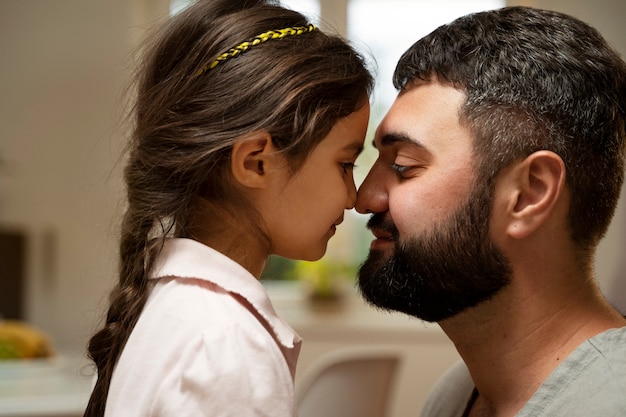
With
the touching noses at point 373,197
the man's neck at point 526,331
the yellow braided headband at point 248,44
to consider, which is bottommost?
the man's neck at point 526,331

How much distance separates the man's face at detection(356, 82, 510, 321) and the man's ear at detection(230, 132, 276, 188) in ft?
0.74

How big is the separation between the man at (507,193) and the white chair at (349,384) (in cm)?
125

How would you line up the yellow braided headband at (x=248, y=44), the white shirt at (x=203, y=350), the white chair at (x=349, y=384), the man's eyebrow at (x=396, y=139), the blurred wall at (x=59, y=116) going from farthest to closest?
the blurred wall at (x=59, y=116) → the white chair at (x=349, y=384) → the man's eyebrow at (x=396, y=139) → the yellow braided headband at (x=248, y=44) → the white shirt at (x=203, y=350)

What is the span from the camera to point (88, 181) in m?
4.08

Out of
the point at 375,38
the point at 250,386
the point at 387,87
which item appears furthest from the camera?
the point at 375,38

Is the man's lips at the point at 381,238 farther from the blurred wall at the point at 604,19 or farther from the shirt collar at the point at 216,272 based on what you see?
the blurred wall at the point at 604,19

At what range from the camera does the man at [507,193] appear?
1.34 meters

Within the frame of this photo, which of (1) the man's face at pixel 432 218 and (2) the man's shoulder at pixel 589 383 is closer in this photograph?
(2) the man's shoulder at pixel 589 383

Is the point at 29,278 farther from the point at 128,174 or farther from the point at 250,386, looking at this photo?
the point at 250,386

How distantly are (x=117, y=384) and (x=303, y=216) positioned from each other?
1.27ft

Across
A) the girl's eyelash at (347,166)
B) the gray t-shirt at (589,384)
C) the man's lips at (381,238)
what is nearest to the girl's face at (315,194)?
the girl's eyelash at (347,166)

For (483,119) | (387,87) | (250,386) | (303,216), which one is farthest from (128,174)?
(387,87)

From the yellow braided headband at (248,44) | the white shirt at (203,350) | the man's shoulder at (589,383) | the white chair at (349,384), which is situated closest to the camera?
the white shirt at (203,350)

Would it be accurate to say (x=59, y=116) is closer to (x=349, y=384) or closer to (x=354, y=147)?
(x=349, y=384)
